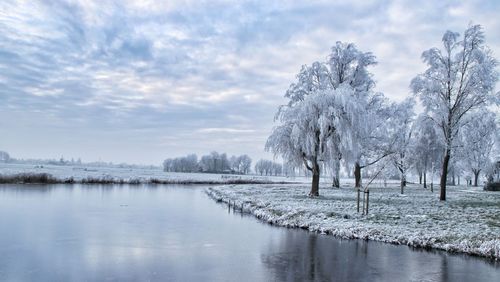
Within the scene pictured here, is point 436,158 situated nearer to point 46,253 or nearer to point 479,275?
point 479,275

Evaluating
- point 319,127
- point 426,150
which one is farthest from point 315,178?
point 426,150

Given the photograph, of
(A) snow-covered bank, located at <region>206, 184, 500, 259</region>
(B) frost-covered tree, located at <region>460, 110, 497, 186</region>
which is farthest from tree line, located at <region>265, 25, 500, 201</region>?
(B) frost-covered tree, located at <region>460, 110, 497, 186</region>

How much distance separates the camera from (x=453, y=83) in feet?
85.3

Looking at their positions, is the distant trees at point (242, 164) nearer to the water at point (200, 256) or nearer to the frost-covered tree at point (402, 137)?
the frost-covered tree at point (402, 137)

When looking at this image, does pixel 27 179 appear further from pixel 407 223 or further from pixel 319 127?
pixel 407 223

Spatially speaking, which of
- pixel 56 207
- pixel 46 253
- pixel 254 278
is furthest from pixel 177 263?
pixel 56 207

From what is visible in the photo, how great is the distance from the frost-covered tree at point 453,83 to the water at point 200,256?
49.0 ft

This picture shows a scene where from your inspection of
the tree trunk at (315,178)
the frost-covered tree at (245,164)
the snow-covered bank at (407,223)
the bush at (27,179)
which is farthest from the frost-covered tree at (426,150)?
the frost-covered tree at (245,164)

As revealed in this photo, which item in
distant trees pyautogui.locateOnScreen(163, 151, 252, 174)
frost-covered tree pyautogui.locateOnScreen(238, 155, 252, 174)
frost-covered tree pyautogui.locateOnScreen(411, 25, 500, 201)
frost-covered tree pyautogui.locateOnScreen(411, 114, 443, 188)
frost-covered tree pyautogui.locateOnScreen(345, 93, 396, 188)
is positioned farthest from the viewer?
frost-covered tree pyautogui.locateOnScreen(238, 155, 252, 174)

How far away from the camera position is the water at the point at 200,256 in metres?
9.70

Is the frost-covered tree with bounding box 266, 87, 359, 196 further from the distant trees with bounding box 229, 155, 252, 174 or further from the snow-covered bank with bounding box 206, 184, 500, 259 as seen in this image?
the distant trees with bounding box 229, 155, 252, 174

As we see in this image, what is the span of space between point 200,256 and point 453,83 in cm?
2159

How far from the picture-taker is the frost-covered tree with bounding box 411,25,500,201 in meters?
25.0

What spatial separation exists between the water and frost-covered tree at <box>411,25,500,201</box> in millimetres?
14944
